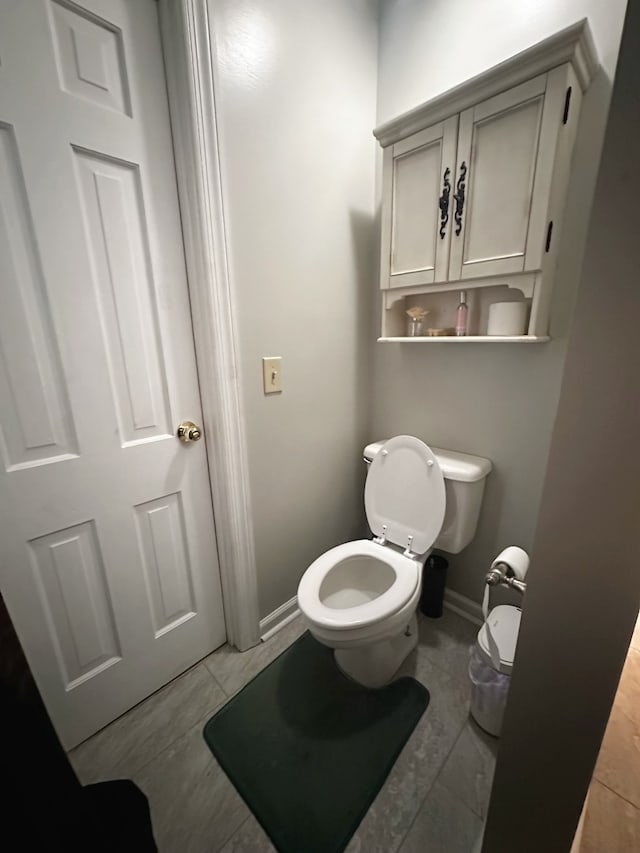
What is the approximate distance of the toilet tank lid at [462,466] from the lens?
4.02 ft

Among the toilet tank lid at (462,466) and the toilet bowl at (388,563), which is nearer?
the toilet bowl at (388,563)

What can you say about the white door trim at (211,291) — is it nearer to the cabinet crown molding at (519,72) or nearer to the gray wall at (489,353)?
the cabinet crown molding at (519,72)

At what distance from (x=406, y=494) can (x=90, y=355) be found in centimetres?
114

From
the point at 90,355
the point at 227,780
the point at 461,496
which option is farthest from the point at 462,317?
the point at 227,780

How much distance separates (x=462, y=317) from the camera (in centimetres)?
121

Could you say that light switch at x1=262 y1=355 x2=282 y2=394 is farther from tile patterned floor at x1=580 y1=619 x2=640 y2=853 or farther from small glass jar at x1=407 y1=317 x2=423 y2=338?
tile patterned floor at x1=580 y1=619 x2=640 y2=853

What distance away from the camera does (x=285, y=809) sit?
2.93 feet

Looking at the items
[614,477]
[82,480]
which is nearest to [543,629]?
[614,477]

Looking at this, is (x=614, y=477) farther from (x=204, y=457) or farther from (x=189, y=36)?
(x=189, y=36)

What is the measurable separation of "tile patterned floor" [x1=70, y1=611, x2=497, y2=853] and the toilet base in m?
0.10

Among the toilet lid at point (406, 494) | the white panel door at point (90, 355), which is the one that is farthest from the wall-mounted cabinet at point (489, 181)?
the white panel door at point (90, 355)

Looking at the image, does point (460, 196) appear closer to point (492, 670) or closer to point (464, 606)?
point (492, 670)

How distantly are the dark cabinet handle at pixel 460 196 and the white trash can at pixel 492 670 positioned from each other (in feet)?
4.01

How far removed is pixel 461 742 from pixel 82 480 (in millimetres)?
1372
